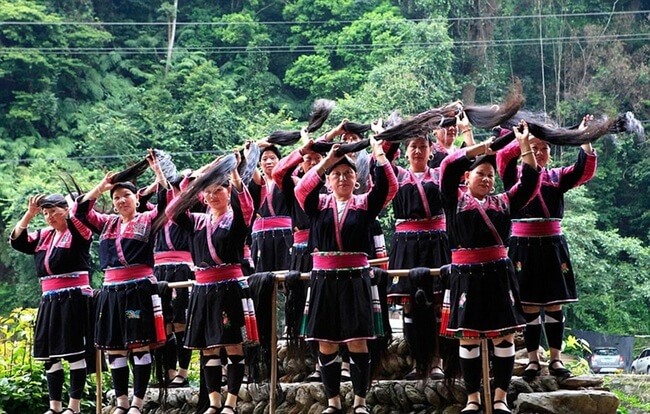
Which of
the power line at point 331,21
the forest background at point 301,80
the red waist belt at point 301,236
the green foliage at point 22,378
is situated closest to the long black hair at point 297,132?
the red waist belt at point 301,236

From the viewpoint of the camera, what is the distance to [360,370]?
7078 millimetres

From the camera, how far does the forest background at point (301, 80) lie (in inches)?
938

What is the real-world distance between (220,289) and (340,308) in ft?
3.17

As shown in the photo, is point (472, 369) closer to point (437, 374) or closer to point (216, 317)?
point (437, 374)

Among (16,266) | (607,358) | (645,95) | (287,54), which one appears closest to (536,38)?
(645,95)

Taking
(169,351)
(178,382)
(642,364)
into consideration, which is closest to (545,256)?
(169,351)

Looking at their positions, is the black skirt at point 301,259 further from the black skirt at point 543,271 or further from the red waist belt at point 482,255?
the red waist belt at point 482,255

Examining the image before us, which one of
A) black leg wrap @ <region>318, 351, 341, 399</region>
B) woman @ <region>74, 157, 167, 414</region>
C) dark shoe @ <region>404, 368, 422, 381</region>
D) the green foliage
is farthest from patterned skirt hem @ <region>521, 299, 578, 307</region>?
the green foliage

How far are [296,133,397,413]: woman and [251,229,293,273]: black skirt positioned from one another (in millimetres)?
1608

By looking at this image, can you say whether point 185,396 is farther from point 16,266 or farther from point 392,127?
point 16,266

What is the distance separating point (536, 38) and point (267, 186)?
21394mm

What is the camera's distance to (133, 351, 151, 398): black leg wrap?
7918mm

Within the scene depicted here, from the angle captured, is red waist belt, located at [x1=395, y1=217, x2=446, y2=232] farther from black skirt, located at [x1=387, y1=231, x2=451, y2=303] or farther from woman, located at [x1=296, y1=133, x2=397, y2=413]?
woman, located at [x1=296, y1=133, x2=397, y2=413]

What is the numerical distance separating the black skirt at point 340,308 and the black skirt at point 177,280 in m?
1.81
